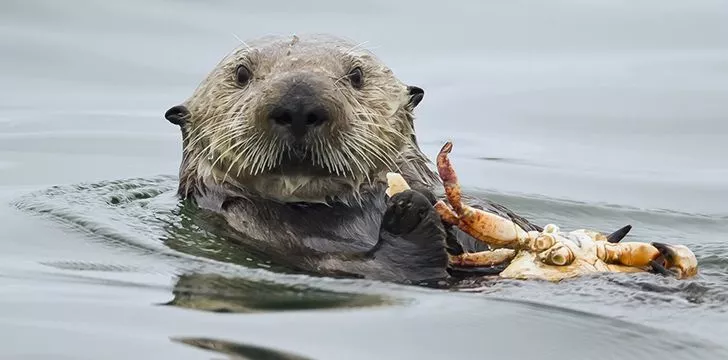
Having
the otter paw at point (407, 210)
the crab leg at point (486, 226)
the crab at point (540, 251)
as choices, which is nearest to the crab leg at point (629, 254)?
the crab at point (540, 251)

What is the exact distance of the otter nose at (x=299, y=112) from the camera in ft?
18.4

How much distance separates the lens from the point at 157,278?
5254mm

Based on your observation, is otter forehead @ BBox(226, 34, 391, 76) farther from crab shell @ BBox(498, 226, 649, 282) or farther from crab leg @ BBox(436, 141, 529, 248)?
crab shell @ BBox(498, 226, 649, 282)

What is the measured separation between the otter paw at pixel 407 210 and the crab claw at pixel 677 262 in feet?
3.36

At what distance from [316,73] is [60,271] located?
58.3 inches

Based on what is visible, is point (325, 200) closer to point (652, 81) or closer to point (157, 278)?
point (157, 278)

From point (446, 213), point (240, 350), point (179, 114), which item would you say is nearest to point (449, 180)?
point (446, 213)

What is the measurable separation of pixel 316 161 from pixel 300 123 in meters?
0.27

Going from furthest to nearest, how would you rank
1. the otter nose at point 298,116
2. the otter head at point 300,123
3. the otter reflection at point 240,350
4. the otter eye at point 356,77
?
the otter eye at point 356,77 < the otter head at point 300,123 < the otter nose at point 298,116 < the otter reflection at point 240,350

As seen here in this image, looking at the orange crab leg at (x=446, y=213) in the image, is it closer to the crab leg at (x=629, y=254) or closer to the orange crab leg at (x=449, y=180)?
the orange crab leg at (x=449, y=180)

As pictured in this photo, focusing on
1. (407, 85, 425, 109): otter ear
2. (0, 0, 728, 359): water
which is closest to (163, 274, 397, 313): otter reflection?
(0, 0, 728, 359): water

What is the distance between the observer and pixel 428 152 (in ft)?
39.6

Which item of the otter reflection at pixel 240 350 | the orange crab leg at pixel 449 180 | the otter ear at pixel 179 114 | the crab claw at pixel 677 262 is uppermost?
the otter ear at pixel 179 114

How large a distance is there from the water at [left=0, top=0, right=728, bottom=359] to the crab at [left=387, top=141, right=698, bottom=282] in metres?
0.18
